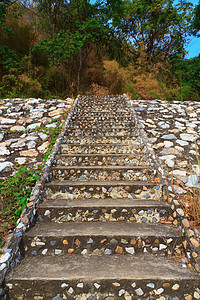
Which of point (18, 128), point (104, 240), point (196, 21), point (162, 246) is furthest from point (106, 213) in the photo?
point (196, 21)

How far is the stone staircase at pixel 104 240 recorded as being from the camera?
4.83 feet

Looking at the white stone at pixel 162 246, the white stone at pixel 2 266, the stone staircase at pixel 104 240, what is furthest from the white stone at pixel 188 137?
the white stone at pixel 2 266

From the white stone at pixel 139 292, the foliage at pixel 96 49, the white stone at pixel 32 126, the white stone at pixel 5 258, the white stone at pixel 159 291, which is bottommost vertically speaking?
the white stone at pixel 139 292

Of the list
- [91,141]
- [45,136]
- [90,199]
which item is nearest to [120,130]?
[91,141]

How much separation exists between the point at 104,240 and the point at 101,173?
41.3 inches

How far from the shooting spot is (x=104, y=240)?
70.0 inches

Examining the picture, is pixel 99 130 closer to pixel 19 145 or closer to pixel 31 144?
pixel 31 144

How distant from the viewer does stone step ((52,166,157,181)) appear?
2654 millimetres

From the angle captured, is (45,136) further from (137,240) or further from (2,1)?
(2,1)

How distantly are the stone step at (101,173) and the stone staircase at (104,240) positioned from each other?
14 millimetres

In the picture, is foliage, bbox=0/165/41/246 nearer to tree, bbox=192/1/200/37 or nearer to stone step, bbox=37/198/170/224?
stone step, bbox=37/198/170/224

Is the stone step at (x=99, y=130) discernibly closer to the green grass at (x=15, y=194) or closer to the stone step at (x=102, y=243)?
the green grass at (x=15, y=194)

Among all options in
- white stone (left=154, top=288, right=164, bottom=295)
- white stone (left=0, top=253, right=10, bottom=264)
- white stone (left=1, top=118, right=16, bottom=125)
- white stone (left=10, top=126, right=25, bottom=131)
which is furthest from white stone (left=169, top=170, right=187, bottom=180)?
white stone (left=1, top=118, right=16, bottom=125)

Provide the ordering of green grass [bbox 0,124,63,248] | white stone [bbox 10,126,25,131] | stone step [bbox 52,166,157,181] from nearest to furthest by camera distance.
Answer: green grass [bbox 0,124,63,248] → stone step [bbox 52,166,157,181] → white stone [bbox 10,126,25,131]
